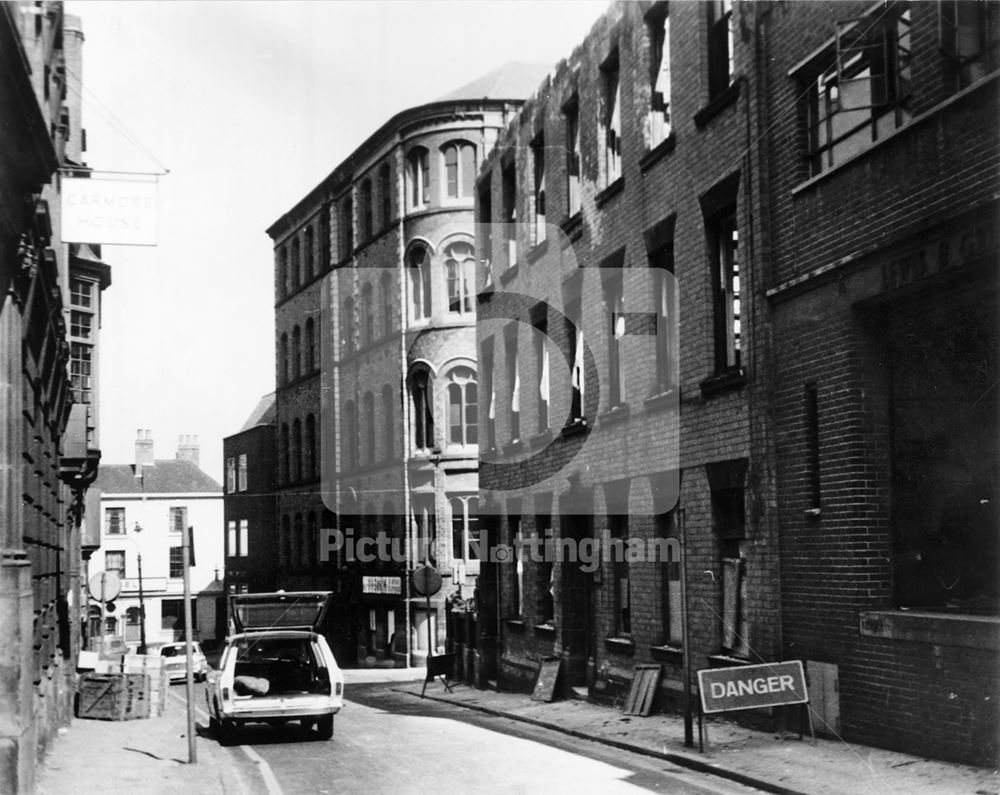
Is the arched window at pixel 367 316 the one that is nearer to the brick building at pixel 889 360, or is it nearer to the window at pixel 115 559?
the brick building at pixel 889 360

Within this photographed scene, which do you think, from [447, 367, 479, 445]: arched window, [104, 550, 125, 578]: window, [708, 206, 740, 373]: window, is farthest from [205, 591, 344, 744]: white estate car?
[104, 550, 125, 578]: window

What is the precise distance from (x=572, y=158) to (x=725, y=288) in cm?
731

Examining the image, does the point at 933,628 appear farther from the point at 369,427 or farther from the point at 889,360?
the point at 369,427

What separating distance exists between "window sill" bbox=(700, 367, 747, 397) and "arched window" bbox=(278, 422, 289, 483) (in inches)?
1603

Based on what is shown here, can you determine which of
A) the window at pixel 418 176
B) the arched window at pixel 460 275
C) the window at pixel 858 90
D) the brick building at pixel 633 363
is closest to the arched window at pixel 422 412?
the arched window at pixel 460 275

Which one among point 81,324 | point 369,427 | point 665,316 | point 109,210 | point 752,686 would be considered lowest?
point 752,686

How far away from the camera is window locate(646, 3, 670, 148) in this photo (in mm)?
19359

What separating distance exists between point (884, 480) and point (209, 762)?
28.3ft

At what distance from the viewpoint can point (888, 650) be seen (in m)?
13.0

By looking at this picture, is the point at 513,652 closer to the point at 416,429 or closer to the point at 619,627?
the point at 619,627

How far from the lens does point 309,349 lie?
53469 mm

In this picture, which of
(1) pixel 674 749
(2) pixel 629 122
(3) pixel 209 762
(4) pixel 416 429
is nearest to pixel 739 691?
(1) pixel 674 749

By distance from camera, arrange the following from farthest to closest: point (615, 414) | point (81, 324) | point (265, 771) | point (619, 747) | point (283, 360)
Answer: point (283, 360) < point (81, 324) < point (615, 414) < point (619, 747) < point (265, 771)

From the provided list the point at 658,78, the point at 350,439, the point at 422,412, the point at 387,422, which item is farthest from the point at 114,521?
the point at 658,78
